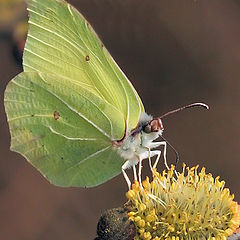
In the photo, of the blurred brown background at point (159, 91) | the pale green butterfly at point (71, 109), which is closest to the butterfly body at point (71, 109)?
the pale green butterfly at point (71, 109)

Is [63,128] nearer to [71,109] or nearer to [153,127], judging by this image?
[71,109]

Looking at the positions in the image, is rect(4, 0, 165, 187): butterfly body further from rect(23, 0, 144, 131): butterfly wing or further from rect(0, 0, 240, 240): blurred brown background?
rect(0, 0, 240, 240): blurred brown background

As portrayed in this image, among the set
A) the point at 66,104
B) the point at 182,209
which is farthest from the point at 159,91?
the point at 182,209

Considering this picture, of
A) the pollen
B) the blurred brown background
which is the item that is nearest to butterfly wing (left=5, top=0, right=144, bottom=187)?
the pollen

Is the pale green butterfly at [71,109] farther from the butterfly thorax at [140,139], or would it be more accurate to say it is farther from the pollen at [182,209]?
the pollen at [182,209]

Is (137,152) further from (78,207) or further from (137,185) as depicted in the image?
(78,207)

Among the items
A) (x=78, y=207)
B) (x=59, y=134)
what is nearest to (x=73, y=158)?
A: (x=59, y=134)
